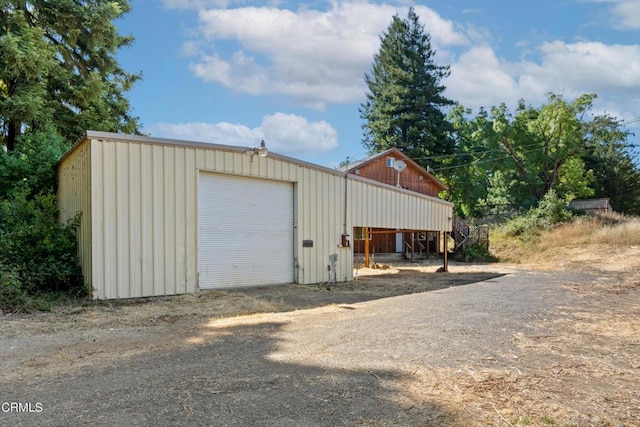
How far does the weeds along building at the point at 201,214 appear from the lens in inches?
298

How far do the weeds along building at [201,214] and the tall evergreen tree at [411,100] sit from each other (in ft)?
65.9

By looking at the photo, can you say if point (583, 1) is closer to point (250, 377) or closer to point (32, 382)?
point (250, 377)

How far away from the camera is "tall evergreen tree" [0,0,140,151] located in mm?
12164

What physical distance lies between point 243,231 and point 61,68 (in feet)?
32.9

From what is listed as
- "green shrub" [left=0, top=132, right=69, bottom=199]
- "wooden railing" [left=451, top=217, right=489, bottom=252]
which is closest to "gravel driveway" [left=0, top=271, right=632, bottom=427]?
"green shrub" [left=0, top=132, right=69, bottom=199]

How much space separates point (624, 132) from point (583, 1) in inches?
1282

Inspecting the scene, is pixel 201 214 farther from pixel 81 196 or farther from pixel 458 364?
pixel 458 364

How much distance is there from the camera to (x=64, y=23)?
14445 mm

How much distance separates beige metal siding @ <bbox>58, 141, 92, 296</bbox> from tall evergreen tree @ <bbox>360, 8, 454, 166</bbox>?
2520 cm

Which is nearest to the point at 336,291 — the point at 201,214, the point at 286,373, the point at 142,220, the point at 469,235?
the point at 201,214

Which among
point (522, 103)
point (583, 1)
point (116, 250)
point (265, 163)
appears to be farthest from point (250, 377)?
point (522, 103)

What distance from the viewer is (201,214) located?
891 cm

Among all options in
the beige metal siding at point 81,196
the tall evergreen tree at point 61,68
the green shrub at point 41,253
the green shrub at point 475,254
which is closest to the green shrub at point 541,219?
the green shrub at point 475,254

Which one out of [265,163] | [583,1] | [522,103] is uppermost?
[522,103]
